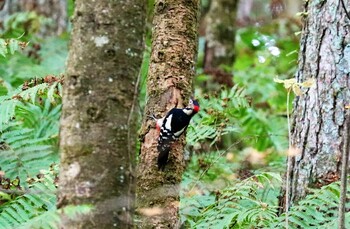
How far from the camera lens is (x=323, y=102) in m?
4.35

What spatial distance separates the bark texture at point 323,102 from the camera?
4.30 meters

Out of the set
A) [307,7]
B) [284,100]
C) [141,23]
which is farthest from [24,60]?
[141,23]

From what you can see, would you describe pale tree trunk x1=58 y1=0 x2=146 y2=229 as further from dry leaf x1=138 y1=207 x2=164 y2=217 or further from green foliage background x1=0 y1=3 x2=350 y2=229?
dry leaf x1=138 y1=207 x2=164 y2=217

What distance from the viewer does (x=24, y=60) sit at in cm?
904

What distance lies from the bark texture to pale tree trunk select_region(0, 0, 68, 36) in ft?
21.2

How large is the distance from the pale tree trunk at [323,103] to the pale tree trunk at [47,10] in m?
6.48

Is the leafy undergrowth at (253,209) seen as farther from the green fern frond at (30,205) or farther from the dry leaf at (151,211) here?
the green fern frond at (30,205)

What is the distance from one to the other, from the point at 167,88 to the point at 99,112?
1.37 meters

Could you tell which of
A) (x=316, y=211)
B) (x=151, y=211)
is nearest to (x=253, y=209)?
(x=316, y=211)

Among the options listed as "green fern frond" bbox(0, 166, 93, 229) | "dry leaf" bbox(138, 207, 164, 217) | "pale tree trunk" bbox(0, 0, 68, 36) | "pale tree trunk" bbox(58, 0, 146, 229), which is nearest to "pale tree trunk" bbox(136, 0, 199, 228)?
"dry leaf" bbox(138, 207, 164, 217)

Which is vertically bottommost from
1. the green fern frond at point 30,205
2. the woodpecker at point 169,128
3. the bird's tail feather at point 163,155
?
the green fern frond at point 30,205

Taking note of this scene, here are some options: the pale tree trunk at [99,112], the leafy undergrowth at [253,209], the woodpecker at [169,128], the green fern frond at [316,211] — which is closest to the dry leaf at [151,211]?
the woodpecker at [169,128]

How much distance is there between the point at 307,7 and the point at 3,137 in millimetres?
2681

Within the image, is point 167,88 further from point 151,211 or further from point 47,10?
point 47,10
